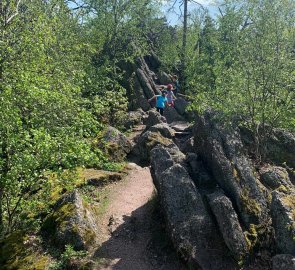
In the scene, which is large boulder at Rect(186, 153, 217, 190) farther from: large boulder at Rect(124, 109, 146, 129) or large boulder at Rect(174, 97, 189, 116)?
large boulder at Rect(174, 97, 189, 116)

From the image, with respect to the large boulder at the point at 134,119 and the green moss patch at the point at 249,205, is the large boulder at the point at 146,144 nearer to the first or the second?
the large boulder at the point at 134,119

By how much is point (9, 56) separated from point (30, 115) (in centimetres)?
245

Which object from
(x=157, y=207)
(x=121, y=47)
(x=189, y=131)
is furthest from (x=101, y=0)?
(x=157, y=207)

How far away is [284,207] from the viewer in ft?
41.7

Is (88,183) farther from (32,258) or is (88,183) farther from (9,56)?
(9,56)

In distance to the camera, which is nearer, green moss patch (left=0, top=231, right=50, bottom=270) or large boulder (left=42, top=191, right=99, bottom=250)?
green moss patch (left=0, top=231, right=50, bottom=270)

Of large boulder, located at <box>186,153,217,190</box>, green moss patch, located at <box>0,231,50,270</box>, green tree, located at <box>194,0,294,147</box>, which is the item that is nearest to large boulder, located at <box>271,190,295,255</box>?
large boulder, located at <box>186,153,217,190</box>

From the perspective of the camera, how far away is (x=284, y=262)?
11.2 m

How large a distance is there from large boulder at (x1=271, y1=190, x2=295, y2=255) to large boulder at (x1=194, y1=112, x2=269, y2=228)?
1163 mm

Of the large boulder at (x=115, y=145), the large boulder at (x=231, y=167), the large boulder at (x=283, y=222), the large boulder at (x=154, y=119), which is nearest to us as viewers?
the large boulder at (x=283, y=222)

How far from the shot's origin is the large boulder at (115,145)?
23297 millimetres

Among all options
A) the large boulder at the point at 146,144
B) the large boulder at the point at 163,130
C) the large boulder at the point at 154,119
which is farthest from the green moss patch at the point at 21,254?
the large boulder at the point at 154,119

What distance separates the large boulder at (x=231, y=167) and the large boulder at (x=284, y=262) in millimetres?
2318

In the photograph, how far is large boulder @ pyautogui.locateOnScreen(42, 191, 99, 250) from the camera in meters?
13.8
